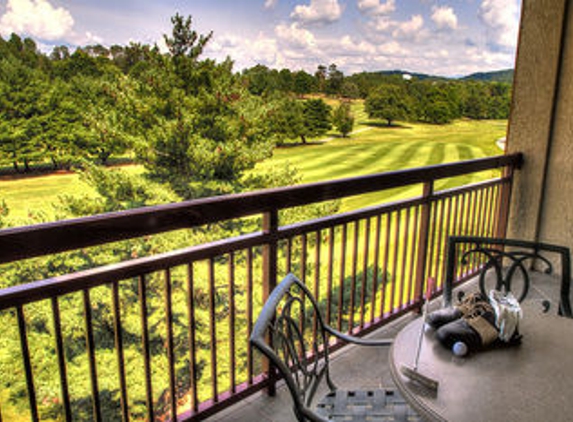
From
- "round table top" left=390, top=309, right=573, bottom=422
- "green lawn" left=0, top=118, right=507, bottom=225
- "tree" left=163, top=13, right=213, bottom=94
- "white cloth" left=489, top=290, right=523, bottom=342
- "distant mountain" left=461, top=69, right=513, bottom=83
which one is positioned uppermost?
"tree" left=163, top=13, right=213, bottom=94

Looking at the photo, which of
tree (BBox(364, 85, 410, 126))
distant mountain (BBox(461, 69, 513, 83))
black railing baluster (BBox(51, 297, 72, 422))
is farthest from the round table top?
tree (BBox(364, 85, 410, 126))

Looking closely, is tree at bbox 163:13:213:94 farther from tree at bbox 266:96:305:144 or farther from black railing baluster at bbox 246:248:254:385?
black railing baluster at bbox 246:248:254:385

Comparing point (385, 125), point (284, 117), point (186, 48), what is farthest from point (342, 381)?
point (385, 125)

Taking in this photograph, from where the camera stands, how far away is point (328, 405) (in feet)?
4.88

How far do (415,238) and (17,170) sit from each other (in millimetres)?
13838

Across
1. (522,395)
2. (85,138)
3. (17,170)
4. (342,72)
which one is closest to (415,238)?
(522,395)

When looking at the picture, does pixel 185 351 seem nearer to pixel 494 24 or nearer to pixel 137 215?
pixel 494 24

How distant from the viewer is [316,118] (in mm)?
13969

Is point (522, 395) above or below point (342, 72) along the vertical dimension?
below

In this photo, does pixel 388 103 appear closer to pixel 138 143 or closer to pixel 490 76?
pixel 490 76

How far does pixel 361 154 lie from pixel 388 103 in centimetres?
807

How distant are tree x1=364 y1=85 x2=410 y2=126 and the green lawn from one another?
53 cm

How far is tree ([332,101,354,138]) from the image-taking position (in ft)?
41.2

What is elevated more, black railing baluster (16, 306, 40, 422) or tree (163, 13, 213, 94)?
tree (163, 13, 213, 94)
